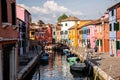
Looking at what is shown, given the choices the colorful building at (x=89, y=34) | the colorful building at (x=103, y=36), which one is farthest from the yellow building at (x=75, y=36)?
the colorful building at (x=103, y=36)

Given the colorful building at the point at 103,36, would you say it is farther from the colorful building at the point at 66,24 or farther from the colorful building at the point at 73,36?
the colorful building at the point at 66,24

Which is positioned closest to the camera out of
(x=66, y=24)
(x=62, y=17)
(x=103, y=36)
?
(x=103, y=36)

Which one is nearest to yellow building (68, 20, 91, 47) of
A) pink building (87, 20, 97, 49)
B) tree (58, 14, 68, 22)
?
pink building (87, 20, 97, 49)

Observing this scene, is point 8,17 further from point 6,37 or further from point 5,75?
point 5,75

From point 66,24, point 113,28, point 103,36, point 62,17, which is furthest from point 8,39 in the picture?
point 62,17

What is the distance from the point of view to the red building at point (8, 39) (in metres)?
18.2

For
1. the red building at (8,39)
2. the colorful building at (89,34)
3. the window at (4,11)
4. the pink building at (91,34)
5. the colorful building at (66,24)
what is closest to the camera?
the red building at (8,39)

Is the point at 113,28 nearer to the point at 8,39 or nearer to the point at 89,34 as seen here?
the point at 8,39

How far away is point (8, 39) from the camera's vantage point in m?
A: 18.9

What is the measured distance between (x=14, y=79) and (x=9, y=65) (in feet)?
4.22

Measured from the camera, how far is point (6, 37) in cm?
1875

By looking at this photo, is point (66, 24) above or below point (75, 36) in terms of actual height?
above

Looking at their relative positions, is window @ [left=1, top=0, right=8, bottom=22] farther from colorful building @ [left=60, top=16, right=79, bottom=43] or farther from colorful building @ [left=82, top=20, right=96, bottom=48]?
colorful building @ [left=60, top=16, right=79, bottom=43]

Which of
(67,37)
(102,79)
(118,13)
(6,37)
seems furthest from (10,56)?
(67,37)
